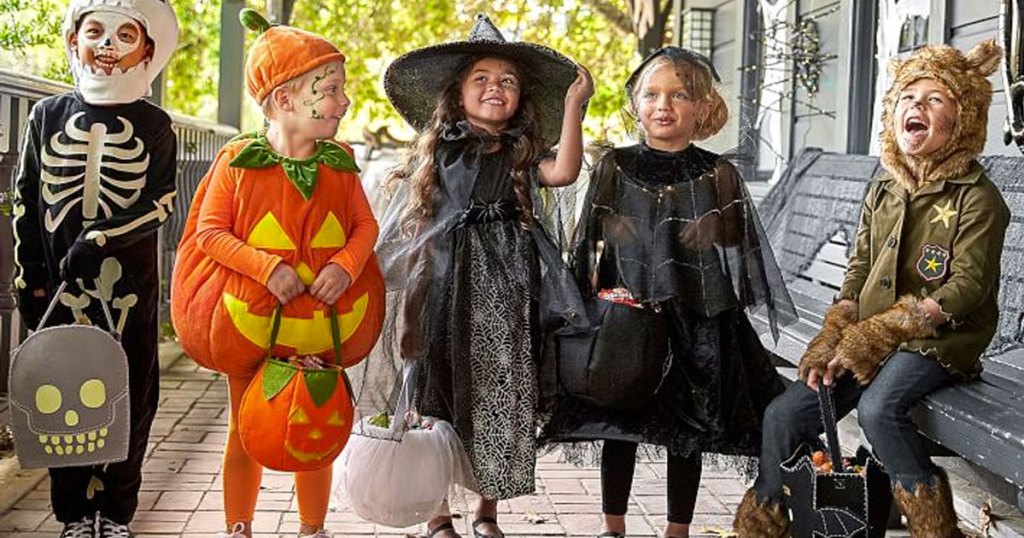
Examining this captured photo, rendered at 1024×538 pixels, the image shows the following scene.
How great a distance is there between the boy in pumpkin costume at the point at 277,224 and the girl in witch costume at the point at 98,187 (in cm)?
17

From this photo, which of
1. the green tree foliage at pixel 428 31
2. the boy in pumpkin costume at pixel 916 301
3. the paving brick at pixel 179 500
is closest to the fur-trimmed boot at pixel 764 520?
the boy in pumpkin costume at pixel 916 301

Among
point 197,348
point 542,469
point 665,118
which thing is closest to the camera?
point 197,348

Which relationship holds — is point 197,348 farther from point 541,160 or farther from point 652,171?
point 652,171

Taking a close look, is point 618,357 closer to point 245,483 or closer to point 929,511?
point 929,511

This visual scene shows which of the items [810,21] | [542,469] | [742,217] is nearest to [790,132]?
[810,21]

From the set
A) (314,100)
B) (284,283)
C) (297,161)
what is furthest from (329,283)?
(314,100)

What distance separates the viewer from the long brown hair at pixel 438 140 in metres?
3.78

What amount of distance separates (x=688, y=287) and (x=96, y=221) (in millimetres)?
1554

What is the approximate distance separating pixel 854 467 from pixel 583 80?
1.25m

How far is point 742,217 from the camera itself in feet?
12.5

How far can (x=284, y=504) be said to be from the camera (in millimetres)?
4496

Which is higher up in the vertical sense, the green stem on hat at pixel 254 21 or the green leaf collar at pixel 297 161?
the green stem on hat at pixel 254 21

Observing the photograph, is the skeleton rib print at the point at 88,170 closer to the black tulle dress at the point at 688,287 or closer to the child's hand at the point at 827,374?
the black tulle dress at the point at 688,287

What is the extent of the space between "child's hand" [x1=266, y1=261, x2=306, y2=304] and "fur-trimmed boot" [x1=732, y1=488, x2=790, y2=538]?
1349 mm
